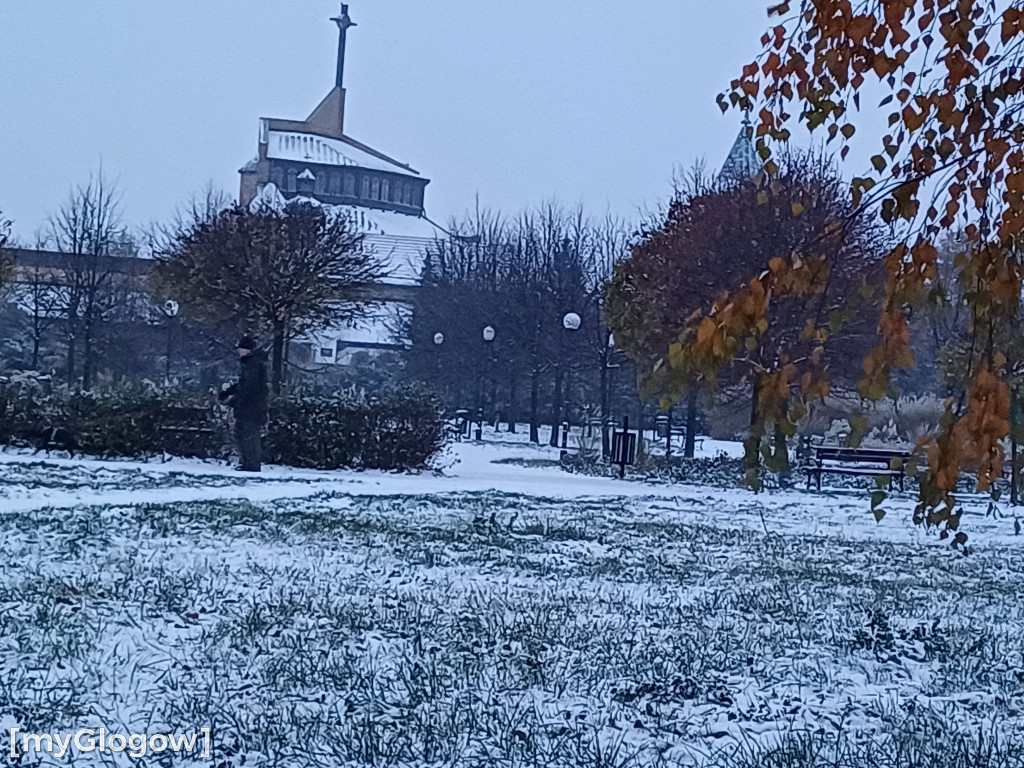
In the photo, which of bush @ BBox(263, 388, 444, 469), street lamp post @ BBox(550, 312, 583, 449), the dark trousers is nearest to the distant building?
street lamp post @ BBox(550, 312, 583, 449)

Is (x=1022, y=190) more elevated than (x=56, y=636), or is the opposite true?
(x=1022, y=190)

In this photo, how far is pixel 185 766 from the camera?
438cm

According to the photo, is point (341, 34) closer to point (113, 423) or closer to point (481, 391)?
point (481, 391)

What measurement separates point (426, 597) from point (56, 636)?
89.2 inches

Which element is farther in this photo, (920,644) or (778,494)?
(778,494)

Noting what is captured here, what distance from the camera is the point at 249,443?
16219 millimetres

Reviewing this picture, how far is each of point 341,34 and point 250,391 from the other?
7705cm

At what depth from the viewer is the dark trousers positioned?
1606 cm


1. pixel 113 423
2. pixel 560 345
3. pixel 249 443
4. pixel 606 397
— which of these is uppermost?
pixel 560 345

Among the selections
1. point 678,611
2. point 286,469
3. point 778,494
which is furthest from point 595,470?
point 678,611

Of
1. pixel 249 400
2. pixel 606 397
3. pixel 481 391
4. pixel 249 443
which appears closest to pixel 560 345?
pixel 606 397

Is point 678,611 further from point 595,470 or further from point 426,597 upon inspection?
point 595,470

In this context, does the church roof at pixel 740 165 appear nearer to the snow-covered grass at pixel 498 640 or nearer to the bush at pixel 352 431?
the bush at pixel 352 431

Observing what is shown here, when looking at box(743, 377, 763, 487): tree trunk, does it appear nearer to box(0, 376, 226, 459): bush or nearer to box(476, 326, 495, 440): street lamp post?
box(0, 376, 226, 459): bush
